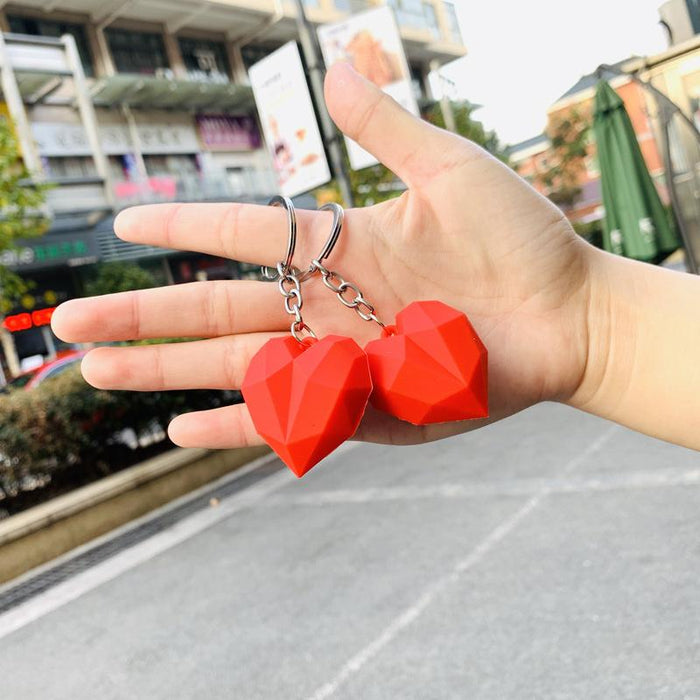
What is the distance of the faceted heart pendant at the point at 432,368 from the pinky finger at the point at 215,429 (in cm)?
43

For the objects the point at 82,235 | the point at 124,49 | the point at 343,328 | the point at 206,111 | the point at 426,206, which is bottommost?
the point at 343,328

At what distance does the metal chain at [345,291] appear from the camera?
1.48 metres

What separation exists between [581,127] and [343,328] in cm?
2944

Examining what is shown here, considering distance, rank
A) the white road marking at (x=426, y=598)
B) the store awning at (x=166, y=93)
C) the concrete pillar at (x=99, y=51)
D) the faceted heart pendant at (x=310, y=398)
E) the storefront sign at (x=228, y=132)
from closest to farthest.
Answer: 1. the faceted heart pendant at (x=310, y=398)
2. the white road marking at (x=426, y=598)
3. the store awning at (x=166, y=93)
4. the concrete pillar at (x=99, y=51)
5. the storefront sign at (x=228, y=132)

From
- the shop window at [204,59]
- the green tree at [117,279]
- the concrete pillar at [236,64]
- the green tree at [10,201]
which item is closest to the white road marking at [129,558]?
the green tree at [10,201]

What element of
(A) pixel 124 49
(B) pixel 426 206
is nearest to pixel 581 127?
(A) pixel 124 49

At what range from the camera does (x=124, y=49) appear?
82.1ft

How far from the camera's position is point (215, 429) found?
5.27 ft

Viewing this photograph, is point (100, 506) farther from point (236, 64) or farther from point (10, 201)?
point (236, 64)

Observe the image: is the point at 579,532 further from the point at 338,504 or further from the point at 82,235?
the point at 82,235

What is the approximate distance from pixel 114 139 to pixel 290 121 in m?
15.6

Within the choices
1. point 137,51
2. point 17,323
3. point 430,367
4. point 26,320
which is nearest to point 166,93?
point 137,51

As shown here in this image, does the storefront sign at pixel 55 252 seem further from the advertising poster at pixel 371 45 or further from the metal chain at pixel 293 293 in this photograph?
the metal chain at pixel 293 293

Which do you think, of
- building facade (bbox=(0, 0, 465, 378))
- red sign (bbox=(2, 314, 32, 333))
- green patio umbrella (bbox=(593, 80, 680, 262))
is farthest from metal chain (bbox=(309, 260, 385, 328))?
red sign (bbox=(2, 314, 32, 333))
